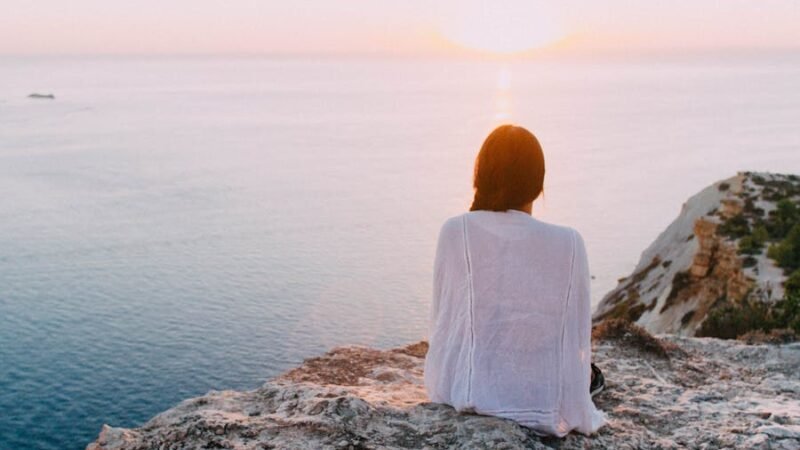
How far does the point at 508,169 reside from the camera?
21.0ft

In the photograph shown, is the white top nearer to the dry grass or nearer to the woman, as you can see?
the woman

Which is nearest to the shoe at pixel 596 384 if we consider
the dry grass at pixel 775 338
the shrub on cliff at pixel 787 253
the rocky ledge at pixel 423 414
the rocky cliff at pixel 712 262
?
the rocky ledge at pixel 423 414

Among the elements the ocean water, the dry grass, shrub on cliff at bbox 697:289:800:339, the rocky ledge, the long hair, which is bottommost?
the ocean water

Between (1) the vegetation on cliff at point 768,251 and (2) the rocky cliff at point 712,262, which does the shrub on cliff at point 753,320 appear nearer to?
(1) the vegetation on cliff at point 768,251

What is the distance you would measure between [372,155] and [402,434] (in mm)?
130604

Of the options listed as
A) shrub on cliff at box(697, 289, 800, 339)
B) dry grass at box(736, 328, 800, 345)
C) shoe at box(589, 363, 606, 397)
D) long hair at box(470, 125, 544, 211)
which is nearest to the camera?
long hair at box(470, 125, 544, 211)

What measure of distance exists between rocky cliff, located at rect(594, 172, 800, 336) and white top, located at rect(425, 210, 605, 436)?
20185 mm

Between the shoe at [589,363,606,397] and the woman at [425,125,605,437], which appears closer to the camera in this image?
the woman at [425,125,605,437]

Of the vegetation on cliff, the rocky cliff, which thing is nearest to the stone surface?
the vegetation on cliff

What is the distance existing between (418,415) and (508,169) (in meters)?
2.27

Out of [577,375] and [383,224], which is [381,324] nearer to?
[383,224]

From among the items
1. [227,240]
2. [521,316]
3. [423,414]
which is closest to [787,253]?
[521,316]

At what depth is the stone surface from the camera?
6.47 metres

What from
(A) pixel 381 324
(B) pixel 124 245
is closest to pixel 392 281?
(A) pixel 381 324
